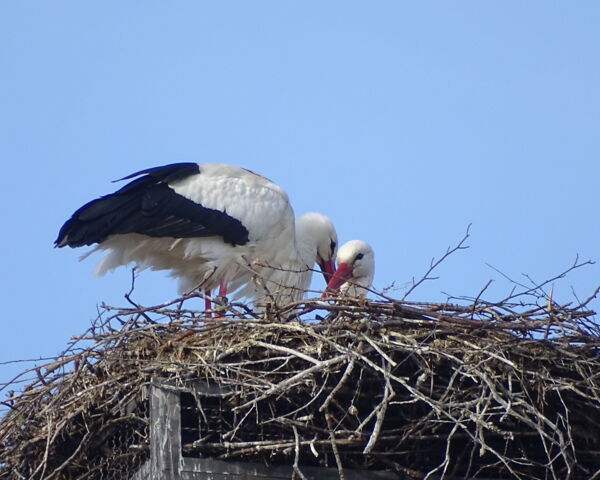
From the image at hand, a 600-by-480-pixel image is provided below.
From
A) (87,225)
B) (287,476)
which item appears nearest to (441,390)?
(287,476)

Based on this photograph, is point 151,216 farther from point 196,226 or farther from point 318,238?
point 318,238

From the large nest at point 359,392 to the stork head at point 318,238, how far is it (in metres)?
2.70

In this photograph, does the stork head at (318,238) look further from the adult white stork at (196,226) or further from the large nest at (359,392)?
the large nest at (359,392)

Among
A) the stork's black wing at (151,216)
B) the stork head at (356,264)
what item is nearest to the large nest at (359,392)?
the stork's black wing at (151,216)

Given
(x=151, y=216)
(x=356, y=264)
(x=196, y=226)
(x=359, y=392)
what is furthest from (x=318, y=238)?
(x=359, y=392)

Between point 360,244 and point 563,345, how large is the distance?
107 inches

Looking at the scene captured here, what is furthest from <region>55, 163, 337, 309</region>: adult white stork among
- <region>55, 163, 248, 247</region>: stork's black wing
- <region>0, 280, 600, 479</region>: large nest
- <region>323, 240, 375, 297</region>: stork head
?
<region>0, 280, 600, 479</region>: large nest

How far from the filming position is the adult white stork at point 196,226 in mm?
6926

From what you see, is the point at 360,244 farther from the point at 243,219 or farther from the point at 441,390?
the point at 441,390

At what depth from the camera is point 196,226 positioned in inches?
283

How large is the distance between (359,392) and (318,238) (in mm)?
3188

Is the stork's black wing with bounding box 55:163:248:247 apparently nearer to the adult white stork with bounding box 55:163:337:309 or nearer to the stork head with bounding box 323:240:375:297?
the adult white stork with bounding box 55:163:337:309

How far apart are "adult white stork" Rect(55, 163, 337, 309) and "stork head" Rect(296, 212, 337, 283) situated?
314 mm

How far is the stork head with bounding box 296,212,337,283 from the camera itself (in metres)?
8.04
